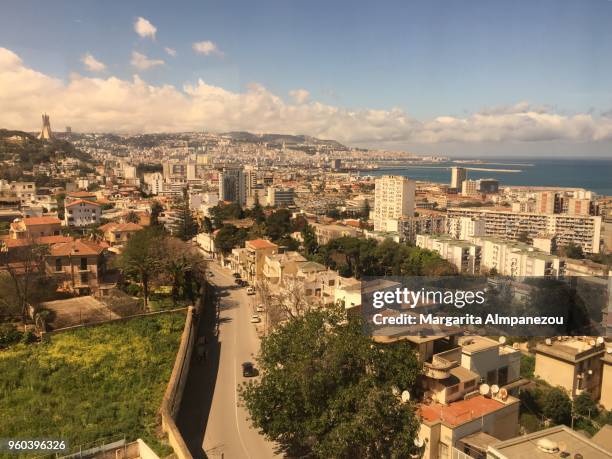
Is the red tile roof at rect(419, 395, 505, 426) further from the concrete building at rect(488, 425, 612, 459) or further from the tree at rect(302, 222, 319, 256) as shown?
the tree at rect(302, 222, 319, 256)

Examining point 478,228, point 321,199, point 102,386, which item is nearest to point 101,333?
point 102,386

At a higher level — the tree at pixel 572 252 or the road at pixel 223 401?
the road at pixel 223 401

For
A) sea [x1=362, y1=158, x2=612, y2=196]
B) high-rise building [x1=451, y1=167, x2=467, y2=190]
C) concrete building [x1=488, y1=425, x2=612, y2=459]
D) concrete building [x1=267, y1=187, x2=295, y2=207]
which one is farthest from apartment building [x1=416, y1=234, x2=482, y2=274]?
sea [x1=362, y1=158, x2=612, y2=196]

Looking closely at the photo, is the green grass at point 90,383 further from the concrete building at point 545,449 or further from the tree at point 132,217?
the tree at point 132,217

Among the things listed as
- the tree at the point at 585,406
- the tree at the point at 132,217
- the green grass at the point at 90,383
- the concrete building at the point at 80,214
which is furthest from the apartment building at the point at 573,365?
the concrete building at the point at 80,214

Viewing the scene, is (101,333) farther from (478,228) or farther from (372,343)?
(478,228)

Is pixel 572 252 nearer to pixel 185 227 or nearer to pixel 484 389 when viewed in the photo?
pixel 185 227
